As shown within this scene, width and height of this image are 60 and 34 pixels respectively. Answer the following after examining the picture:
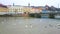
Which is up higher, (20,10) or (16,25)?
(20,10)

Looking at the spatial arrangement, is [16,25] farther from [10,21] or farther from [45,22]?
[45,22]

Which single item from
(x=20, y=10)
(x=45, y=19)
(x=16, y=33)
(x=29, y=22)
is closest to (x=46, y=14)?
(x=45, y=19)

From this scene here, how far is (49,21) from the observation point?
2264 millimetres

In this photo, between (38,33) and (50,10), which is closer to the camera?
(38,33)

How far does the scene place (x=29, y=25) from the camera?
2281 mm

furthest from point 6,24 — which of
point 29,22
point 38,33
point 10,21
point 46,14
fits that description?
point 46,14

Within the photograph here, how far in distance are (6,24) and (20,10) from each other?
368mm

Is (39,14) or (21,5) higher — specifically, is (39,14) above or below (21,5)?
below

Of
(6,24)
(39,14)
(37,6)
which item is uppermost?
(37,6)

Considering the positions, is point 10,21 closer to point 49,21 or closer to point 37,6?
point 37,6

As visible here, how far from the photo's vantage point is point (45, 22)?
227 centimetres

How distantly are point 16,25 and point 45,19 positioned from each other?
55 cm

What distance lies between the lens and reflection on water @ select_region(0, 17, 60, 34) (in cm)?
220

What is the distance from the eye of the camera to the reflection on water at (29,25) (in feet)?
7.23
